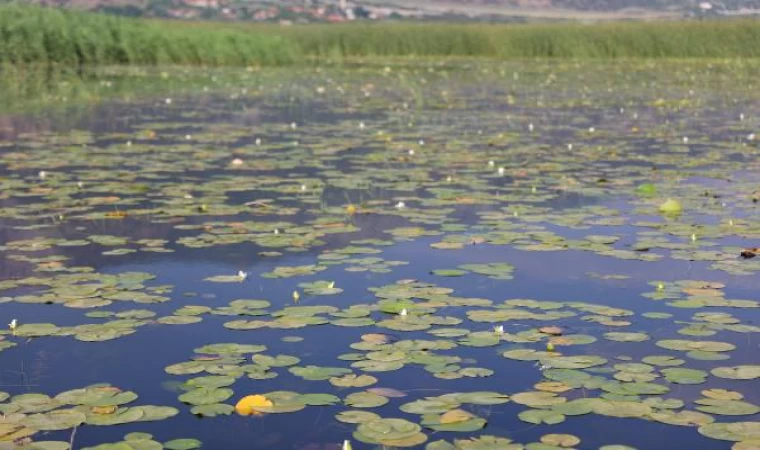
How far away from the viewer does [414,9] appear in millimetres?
123688

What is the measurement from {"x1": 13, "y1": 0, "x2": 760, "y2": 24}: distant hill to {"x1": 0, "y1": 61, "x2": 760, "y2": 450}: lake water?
79688 millimetres

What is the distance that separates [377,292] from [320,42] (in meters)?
36.2

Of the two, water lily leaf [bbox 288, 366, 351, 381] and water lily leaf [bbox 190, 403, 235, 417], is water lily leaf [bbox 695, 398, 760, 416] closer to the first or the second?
water lily leaf [bbox 288, 366, 351, 381]

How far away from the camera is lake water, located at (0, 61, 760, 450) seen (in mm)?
4051

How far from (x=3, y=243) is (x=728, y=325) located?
13.2 ft

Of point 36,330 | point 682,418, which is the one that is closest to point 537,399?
point 682,418

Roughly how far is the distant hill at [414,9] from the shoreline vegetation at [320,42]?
157 feet

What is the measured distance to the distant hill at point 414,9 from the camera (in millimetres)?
99438

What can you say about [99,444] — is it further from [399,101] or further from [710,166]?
[399,101]

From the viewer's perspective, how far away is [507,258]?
6637 millimetres

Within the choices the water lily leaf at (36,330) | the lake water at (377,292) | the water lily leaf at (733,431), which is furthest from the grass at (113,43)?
the water lily leaf at (733,431)

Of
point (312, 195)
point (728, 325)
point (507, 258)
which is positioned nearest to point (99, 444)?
point (728, 325)

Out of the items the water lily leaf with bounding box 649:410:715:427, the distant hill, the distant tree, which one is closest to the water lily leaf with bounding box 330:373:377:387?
the water lily leaf with bounding box 649:410:715:427

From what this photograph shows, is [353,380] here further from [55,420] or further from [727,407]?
[727,407]
